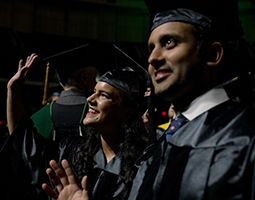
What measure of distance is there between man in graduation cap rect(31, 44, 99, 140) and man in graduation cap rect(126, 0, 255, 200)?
4.69 feet

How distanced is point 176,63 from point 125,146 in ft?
3.23

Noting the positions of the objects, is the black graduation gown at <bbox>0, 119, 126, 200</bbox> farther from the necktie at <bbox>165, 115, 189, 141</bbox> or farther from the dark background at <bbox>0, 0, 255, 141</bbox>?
the dark background at <bbox>0, 0, 255, 141</bbox>

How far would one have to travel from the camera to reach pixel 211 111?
0.86 m

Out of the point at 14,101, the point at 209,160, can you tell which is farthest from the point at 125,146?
the point at 209,160

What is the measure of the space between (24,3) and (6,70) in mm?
1853

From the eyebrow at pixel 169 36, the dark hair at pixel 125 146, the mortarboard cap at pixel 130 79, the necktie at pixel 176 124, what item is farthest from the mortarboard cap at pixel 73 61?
the necktie at pixel 176 124

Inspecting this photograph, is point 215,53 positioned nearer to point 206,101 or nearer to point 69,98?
point 206,101

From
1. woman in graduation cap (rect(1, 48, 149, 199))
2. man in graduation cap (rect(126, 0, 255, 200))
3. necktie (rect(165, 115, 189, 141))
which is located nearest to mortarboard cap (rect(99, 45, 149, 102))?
woman in graduation cap (rect(1, 48, 149, 199))

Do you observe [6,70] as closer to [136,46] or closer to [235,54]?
[136,46]

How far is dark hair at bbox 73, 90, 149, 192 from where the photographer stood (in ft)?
5.42

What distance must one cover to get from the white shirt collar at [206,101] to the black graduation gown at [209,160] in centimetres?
3

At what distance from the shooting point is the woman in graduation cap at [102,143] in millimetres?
1641

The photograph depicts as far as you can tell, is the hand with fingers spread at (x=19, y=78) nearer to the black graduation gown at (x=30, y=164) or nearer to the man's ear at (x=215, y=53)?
the black graduation gown at (x=30, y=164)

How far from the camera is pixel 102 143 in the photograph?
73.6 inches
